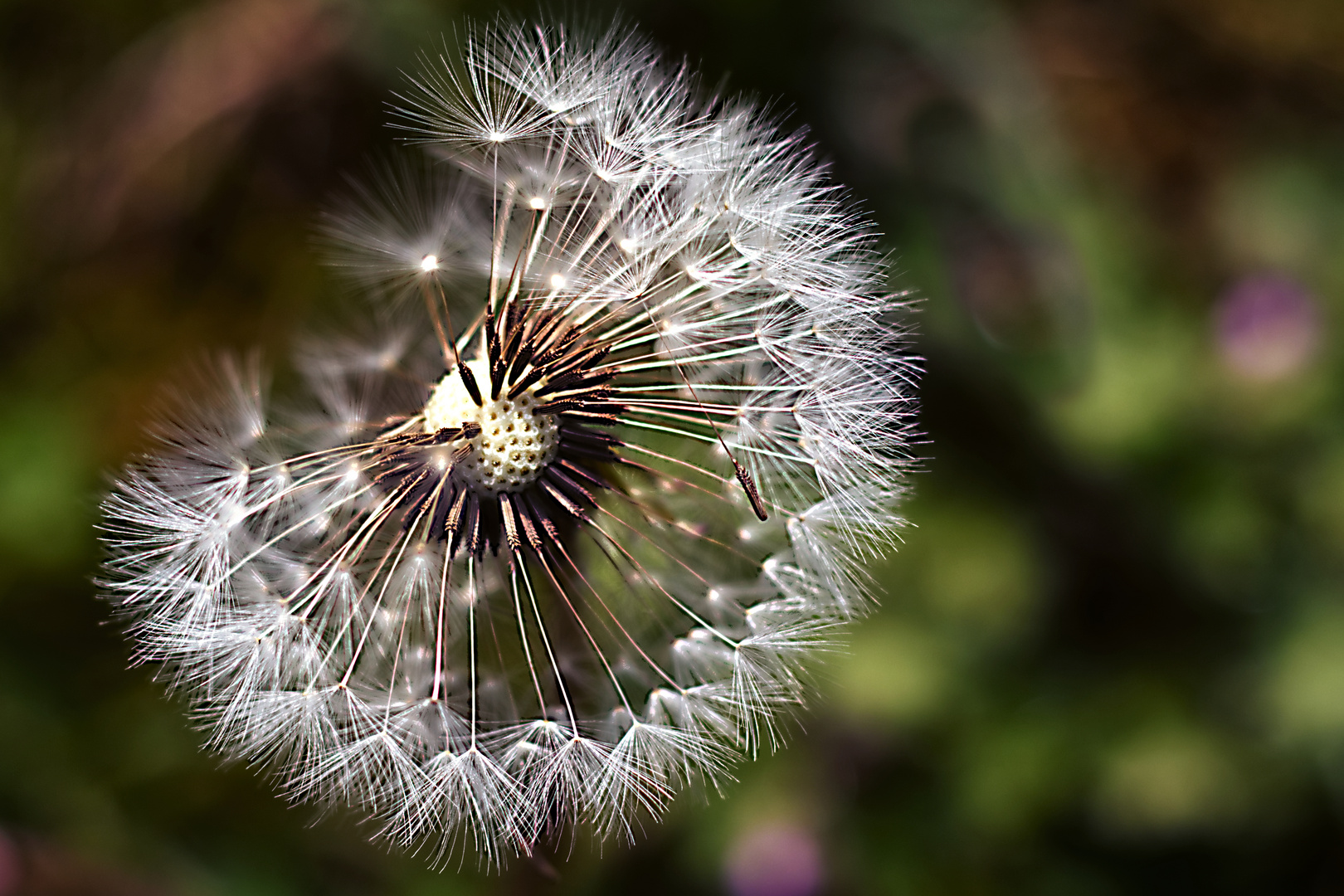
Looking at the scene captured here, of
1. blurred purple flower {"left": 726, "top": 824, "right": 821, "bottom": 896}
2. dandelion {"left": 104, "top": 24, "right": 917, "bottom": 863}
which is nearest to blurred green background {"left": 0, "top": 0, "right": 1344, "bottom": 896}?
blurred purple flower {"left": 726, "top": 824, "right": 821, "bottom": 896}

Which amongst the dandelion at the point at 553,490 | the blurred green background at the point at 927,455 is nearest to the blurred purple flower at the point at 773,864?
the blurred green background at the point at 927,455

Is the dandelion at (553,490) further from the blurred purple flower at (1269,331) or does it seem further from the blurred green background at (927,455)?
the blurred purple flower at (1269,331)

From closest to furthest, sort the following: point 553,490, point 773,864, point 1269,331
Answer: point 553,490
point 773,864
point 1269,331

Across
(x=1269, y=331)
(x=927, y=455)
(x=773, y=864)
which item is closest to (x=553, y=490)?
(x=927, y=455)

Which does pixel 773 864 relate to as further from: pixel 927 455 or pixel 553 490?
pixel 553 490

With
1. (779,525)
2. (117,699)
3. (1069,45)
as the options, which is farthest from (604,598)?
(1069,45)

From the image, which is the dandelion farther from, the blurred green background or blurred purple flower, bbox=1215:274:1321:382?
blurred purple flower, bbox=1215:274:1321:382
